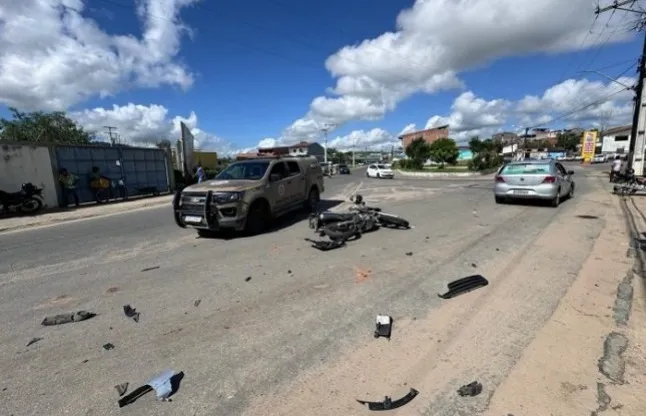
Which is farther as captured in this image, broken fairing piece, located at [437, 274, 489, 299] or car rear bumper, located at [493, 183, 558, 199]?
car rear bumper, located at [493, 183, 558, 199]

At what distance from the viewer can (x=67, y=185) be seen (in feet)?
51.7

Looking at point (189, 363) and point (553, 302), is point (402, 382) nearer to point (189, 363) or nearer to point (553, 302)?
point (189, 363)

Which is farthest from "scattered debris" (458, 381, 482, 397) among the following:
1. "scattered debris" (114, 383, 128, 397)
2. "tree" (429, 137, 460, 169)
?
"tree" (429, 137, 460, 169)

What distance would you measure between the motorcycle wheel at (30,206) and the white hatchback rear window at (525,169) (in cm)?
1856

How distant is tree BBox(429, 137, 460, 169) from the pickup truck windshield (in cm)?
5683

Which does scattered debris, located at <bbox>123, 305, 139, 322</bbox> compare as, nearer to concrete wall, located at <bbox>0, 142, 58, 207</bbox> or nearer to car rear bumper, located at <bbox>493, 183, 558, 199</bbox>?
car rear bumper, located at <bbox>493, 183, 558, 199</bbox>

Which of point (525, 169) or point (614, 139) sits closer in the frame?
point (525, 169)

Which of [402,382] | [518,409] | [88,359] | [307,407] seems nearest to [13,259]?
[88,359]

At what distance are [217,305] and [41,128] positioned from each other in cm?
6290

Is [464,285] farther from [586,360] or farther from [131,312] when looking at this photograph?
[131,312]

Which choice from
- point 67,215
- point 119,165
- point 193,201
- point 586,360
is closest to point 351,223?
point 193,201

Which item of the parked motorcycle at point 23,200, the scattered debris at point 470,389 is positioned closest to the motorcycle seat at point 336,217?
the scattered debris at point 470,389

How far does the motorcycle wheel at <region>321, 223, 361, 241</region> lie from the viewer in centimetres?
710

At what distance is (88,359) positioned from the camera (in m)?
3.14
